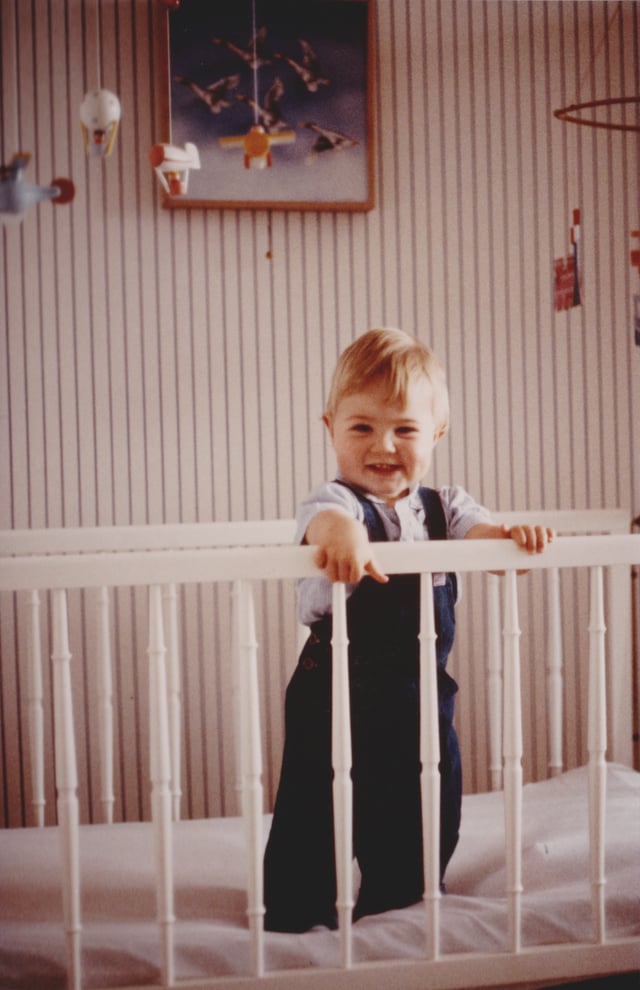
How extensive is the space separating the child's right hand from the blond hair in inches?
9.1

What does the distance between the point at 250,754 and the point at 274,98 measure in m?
1.33

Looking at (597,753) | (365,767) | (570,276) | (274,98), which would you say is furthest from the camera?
(570,276)

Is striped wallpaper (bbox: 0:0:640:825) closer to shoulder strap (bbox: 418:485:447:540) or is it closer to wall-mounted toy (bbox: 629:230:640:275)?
wall-mounted toy (bbox: 629:230:640:275)

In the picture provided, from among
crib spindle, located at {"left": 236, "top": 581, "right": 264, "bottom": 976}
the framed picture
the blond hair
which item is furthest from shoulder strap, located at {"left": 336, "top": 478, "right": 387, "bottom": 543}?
the framed picture

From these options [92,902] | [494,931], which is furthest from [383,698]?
[92,902]

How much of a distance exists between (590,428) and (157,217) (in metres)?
1.00

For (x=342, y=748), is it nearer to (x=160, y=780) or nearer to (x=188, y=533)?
(x=160, y=780)

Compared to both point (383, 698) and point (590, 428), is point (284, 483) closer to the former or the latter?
point (590, 428)

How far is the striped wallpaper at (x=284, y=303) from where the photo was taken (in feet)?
A: 5.81

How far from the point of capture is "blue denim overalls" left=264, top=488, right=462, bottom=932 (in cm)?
112

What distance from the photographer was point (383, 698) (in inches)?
44.2

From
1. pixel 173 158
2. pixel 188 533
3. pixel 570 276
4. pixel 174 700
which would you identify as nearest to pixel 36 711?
pixel 174 700

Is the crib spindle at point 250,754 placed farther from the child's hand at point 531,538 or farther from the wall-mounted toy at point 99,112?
the wall-mounted toy at point 99,112

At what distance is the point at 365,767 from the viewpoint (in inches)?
44.8
